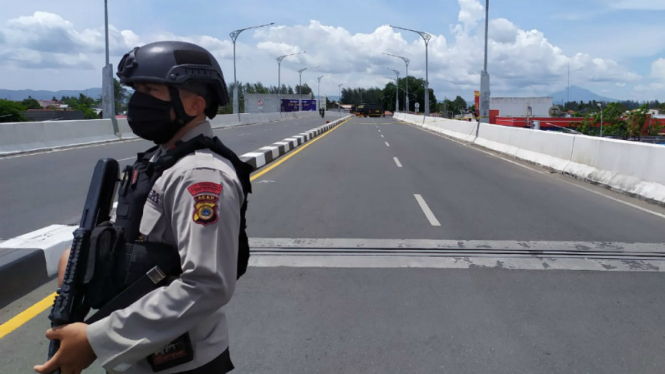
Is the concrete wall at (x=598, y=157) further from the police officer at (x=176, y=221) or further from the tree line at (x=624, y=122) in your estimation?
the tree line at (x=624, y=122)

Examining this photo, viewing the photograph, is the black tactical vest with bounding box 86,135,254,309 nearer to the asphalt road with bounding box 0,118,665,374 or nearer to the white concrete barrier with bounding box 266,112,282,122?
the asphalt road with bounding box 0,118,665,374

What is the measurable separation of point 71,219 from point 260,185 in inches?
171

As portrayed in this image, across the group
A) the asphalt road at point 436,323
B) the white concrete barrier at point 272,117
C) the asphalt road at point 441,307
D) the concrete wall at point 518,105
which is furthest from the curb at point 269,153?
the concrete wall at point 518,105

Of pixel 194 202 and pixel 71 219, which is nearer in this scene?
pixel 194 202

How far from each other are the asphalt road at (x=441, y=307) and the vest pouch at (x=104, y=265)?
2050 mm

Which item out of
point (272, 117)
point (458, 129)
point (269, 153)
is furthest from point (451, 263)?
point (272, 117)

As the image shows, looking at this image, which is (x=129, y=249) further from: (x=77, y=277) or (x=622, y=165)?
(x=622, y=165)

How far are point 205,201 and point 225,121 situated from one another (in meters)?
41.2

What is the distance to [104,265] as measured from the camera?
5.56 feet

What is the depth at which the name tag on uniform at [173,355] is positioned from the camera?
1748 mm

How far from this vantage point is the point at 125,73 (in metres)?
1.89

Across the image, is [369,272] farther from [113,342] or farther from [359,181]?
[359,181]

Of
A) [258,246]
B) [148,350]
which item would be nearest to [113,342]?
[148,350]

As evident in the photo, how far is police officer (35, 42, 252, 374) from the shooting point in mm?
1615
